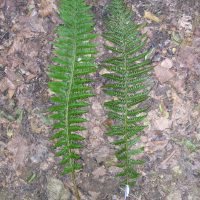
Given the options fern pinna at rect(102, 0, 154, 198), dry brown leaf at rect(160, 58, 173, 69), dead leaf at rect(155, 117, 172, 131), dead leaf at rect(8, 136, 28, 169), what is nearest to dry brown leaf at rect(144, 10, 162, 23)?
fern pinna at rect(102, 0, 154, 198)

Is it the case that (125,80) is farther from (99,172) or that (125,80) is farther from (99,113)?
(99,172)

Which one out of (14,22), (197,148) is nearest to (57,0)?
(14,22)

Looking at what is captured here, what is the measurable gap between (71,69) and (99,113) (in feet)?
3.00

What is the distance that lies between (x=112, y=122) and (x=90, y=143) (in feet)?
1.77

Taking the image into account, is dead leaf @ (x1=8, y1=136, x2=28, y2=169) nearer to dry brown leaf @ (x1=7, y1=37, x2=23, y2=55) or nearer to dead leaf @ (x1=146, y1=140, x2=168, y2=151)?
dry brown leaf @ (x1=7, y1=37, x2=23, y2=55)

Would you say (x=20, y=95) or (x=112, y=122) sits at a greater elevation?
(x=20, y=95)

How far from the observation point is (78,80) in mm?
3021

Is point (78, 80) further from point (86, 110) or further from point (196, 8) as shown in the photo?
point (196, 8)

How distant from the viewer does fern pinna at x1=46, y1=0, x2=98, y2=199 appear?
2975mm

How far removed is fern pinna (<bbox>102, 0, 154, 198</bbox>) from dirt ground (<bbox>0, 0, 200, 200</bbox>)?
0.24m

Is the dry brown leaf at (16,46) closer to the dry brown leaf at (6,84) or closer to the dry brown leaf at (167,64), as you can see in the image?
the dry brown leaf at (6,84)

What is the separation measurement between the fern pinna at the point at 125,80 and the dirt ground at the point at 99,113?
236mm

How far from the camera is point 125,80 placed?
10.0 feet

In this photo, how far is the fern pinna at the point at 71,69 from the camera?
2975 mm
